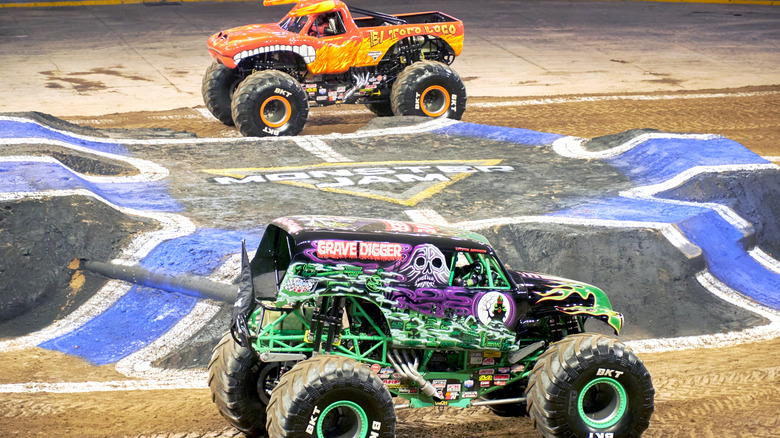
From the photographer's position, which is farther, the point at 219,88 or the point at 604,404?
the point at 219,88

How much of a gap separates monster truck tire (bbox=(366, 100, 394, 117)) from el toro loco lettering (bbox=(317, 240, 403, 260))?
→ 11888 millimetres

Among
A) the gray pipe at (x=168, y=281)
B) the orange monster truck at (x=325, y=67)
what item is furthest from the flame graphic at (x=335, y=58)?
the gray pipe at (x=168, y=281)

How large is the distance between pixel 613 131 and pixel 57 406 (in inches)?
515

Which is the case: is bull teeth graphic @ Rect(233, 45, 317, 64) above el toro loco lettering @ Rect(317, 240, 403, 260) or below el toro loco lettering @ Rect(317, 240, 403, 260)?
below

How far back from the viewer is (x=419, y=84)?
16984 mm

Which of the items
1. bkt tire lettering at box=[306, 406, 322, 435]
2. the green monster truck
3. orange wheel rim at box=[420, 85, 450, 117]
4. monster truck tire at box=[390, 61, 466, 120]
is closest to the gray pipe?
the green monster truck

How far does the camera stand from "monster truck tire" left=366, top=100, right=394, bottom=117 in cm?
1816

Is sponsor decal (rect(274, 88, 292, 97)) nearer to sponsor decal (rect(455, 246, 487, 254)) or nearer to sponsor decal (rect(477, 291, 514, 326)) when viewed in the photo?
sponsor decal (rect(455, 246, 487, 254))

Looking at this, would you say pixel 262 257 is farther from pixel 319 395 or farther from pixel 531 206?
pixel 531 206

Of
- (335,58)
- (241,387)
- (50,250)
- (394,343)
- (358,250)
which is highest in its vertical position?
(358,250)

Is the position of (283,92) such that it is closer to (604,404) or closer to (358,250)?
(358,250)

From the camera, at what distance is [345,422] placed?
616 centimetres

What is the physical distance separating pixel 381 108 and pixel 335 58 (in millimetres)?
2186

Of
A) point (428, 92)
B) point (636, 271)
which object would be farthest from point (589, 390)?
point (428, 92)
